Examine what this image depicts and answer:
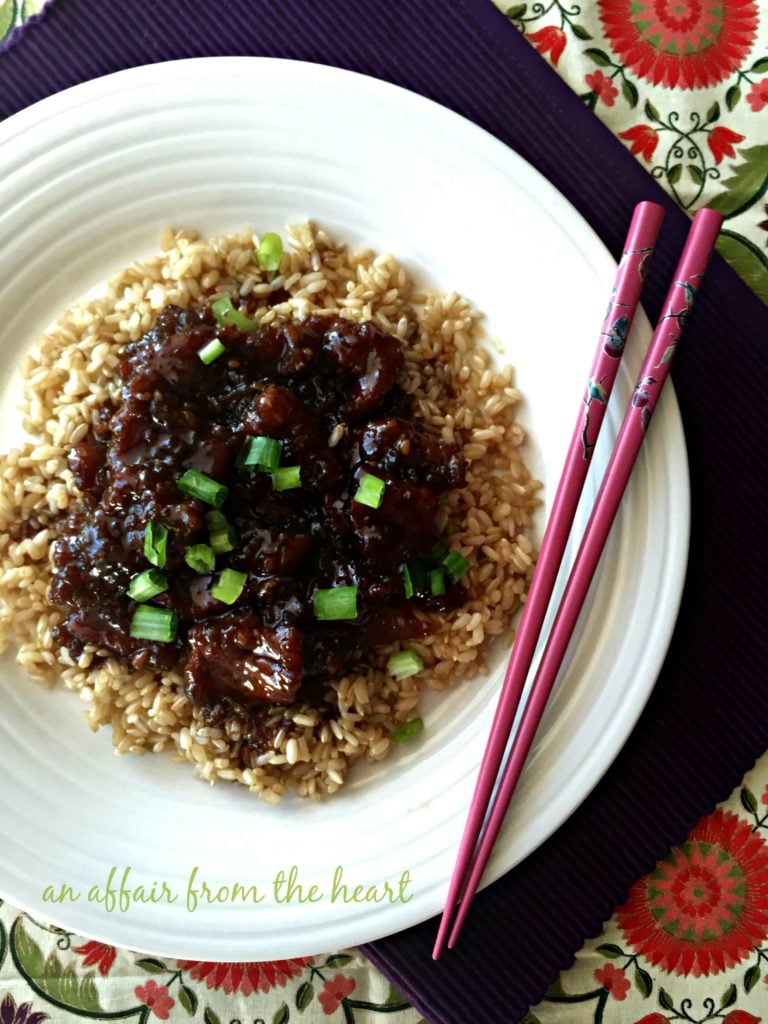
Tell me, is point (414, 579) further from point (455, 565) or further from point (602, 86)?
point (602, 86)

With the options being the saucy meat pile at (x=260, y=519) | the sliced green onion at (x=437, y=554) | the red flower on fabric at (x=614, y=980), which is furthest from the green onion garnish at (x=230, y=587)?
the red flower on fabric at (x=614, y=980)

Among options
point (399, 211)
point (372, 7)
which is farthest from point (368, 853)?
point (372, 7)

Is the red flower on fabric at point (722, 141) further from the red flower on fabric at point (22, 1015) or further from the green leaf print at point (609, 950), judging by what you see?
the red flower on fabric at point (22, 1015)

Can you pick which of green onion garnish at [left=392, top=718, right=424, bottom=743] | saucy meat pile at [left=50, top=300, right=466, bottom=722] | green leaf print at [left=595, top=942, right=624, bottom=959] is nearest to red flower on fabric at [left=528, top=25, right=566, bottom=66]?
saucy meat pile at [left=50, top=300, right=466, bottom=722]

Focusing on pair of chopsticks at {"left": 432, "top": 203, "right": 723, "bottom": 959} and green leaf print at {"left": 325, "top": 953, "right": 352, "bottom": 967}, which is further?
green leaf print at {"left": 325, "top": 953, "right": 352, "bottom": 967}

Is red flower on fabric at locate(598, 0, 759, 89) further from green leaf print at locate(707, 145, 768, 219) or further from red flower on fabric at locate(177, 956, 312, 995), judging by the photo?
red flower on fabric at locate(177, 956, 312, 995)

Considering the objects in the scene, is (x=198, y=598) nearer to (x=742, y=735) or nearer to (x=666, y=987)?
(x=742, y=735)
